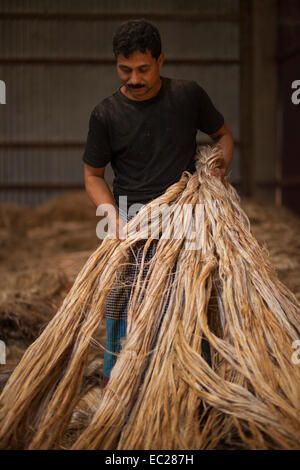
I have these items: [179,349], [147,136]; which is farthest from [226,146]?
[179,349]

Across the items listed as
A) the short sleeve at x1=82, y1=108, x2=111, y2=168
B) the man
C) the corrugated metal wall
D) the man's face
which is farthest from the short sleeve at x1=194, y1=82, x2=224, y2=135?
the corrugated metal wall

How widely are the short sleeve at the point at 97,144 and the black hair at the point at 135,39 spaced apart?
199 mm

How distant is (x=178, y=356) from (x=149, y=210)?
0.42m

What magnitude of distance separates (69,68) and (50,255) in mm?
2964

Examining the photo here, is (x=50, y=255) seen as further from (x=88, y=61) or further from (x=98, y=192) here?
(x=88, y=61)

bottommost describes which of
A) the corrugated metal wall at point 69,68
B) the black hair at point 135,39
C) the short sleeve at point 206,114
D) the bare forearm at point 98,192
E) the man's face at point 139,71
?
the bare forearm at point 98,192

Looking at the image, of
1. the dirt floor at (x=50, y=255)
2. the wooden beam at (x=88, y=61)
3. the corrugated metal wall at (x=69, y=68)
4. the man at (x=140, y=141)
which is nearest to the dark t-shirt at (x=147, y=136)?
the man at (x=140, y=141)

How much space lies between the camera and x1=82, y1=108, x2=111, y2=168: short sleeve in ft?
5.06

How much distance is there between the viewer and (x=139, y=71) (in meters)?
1.44

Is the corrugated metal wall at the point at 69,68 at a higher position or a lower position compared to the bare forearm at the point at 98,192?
higher

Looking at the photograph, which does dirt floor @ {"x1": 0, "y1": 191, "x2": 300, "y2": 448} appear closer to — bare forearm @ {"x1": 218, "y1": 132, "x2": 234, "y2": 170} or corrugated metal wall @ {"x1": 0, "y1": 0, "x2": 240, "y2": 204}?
bare forearm @ {"x1": 218, "y1": 132, "x2": 234, "y2": 170}

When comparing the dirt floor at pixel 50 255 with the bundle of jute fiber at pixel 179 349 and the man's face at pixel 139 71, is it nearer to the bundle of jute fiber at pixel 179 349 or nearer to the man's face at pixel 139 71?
the bundle of jute fiber at pixel 179 349

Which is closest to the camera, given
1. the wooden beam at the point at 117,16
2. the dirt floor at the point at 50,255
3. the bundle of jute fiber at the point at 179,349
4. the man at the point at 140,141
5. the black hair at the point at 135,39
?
the bundle of jute fiber at the point at 179,349

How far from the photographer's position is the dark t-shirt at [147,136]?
1529 millimetres
